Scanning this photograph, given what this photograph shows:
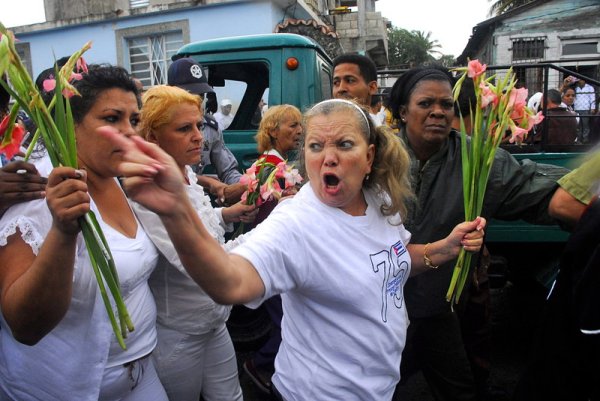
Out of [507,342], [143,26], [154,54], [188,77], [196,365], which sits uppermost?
[143,26]

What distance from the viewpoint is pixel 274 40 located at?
3.81 meters

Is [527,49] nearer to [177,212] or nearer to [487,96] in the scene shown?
[487,96]

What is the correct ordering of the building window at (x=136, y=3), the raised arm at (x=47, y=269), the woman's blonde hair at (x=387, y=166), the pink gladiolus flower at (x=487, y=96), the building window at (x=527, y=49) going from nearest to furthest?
1. the raised arm at (x=47, y=269)
2. the woman's blonde hair at (x=387, y=166)
3. the pink gladiolus flower at (x=487, y=96)
4. the building window at (x=136, y=3)
5. the building window at (x=527, y=49)

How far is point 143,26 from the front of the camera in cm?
1307

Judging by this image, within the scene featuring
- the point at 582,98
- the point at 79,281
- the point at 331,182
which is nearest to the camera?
the point at 79,281

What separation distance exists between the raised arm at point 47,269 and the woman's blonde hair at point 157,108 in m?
0.81

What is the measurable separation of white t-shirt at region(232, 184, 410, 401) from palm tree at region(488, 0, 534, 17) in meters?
24.0

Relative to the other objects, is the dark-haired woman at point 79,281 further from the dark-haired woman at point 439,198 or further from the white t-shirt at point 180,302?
the dark-haired woman at point 439,198

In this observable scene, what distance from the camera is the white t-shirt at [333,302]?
1.57 metres

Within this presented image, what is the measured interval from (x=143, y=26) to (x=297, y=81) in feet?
35.6

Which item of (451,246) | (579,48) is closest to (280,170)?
(451,246)

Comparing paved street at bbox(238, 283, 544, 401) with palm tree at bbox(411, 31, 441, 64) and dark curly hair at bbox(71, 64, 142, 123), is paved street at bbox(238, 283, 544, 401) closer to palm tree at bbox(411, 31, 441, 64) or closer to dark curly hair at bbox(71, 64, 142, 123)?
dark curly hair at bbox(71, 64, 142, 123)

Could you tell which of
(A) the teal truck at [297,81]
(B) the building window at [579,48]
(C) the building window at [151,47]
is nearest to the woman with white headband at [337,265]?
(A) the teal truck at [297,81]

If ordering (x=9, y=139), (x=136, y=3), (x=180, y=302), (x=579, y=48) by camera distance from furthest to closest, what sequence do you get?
(x=579, y=48) → (x=136, y=3) → (x=180, y=302) → (x=9, y=139)
